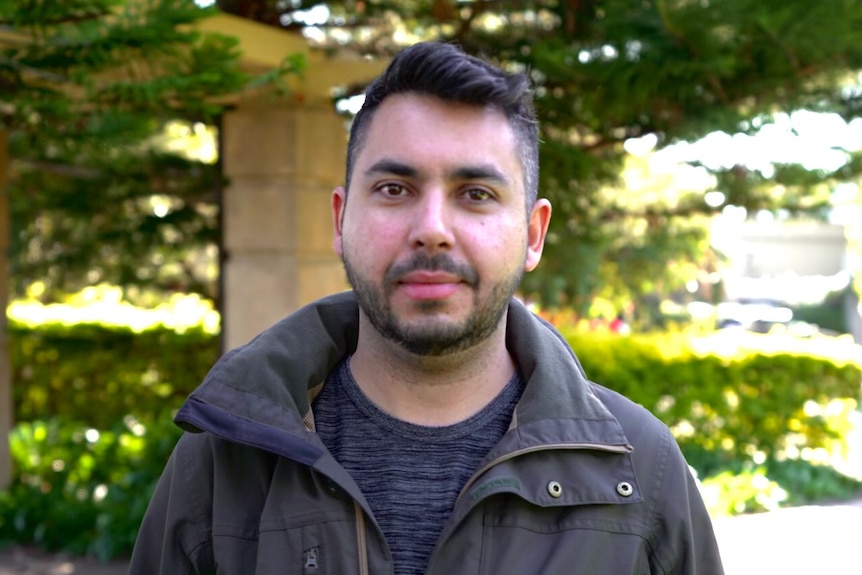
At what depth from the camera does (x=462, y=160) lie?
180 centimetres

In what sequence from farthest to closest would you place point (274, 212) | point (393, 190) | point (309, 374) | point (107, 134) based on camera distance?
point (274, 212), point (107, 134), point (309, 374), point (393, 190)

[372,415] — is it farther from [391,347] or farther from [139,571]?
[139,571]

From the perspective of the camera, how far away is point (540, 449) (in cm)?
180

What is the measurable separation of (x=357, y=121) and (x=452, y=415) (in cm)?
58

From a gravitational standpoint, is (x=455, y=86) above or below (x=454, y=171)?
above

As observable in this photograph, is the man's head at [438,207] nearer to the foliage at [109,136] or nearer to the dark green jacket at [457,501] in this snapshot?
the dark green jacket at [457,501]

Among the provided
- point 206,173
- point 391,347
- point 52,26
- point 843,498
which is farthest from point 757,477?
point 391,347

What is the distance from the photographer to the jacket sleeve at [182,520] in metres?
1.81

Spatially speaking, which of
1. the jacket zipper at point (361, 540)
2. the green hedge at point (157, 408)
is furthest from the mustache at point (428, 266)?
the green hedge at point (157, 408)

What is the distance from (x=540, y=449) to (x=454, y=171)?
0.50 m

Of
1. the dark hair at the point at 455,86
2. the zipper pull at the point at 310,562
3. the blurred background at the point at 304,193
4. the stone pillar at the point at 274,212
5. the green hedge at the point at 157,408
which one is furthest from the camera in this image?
the green hedge at the point at 157,408

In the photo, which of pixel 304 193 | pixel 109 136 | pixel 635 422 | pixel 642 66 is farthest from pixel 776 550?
pixel 635 422

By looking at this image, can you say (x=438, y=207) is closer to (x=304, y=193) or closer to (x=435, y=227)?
(x=435, y=227)

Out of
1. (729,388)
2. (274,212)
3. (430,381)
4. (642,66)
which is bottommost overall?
(729,388)
